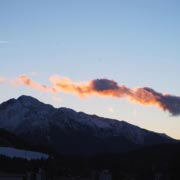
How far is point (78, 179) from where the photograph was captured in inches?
5074

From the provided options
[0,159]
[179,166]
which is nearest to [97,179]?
[179,166]

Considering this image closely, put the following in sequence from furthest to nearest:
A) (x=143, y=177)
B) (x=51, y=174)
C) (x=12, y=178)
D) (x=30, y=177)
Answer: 1. (x=143, y=177)
2. (x=51, y=174)
3. (x=12, y=178)
4. (x=30, y=177)

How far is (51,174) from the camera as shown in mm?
126812

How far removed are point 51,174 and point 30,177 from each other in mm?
25278

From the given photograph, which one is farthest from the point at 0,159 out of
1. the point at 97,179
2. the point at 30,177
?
the point at 30,177

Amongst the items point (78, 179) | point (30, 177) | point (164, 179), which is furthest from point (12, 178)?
point (164, 179)

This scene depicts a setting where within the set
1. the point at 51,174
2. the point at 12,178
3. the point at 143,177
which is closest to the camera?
the point at 12,178

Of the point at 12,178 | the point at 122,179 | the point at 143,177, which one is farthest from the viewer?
the point at 143,177

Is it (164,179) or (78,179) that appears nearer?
(78,179)

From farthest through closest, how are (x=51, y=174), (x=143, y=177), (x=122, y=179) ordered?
(x=143, y=177) → (x=122, y=179) → (x=51, y=174)

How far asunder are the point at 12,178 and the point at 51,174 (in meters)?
15.2

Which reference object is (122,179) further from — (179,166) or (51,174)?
(179,166)

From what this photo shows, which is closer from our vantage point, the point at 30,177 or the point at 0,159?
the point at 30,177

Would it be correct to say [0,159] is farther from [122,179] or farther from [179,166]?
[179,166]
